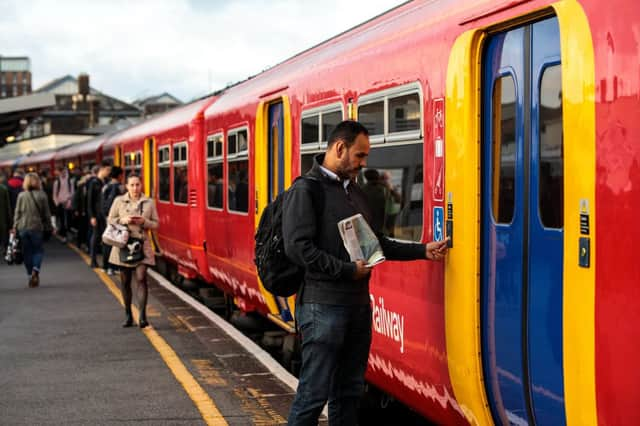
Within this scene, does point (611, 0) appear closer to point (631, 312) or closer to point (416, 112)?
point (631, 312)

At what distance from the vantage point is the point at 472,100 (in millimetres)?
4961

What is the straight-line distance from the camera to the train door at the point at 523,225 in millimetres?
4230

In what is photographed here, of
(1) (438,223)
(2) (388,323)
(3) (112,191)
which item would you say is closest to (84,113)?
→ (3) (112,191)

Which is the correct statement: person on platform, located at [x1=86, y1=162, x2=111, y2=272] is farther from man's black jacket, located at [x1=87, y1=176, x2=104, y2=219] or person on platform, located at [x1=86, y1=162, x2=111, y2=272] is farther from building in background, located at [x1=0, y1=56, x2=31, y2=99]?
building in background, located at [x1=0, y1=56, x2=31, y2=99]

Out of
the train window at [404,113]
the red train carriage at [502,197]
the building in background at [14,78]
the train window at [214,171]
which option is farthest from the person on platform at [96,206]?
the building in background at [14,78]

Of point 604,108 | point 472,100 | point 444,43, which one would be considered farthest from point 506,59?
point 604,108

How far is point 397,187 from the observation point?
5.98m

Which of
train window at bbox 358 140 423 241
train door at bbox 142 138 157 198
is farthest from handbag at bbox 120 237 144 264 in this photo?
train door at bbox 142 138 157 198

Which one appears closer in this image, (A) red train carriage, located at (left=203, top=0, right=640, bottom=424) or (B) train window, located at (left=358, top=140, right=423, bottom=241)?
(A) red train carriage, located at (left=203, top=0, right=640, bottom=424)

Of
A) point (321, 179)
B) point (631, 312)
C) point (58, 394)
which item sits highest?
point (321, 179)

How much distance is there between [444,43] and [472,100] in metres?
0.48

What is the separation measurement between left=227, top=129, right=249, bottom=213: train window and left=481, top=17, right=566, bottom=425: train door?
18.8 feet

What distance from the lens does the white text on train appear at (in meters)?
5.97

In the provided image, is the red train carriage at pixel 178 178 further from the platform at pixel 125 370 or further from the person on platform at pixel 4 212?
the person on platform at pixel 4 212
